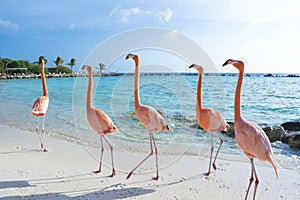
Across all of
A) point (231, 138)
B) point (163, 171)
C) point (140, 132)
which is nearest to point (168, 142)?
point (140, 132)

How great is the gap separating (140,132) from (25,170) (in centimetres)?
451

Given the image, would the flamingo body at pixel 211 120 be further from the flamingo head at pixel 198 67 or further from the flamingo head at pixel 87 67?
the flamingo head at pixel 87 67

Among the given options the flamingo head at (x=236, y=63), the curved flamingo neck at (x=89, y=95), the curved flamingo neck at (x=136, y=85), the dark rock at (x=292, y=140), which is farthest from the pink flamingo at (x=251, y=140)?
the dark rock at (x=292, y=140)

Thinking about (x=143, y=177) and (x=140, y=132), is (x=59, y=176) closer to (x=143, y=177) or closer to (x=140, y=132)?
(x=143, y=177)

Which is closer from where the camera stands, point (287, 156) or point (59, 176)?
point (59, 176)

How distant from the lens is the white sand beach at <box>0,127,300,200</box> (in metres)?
3.55

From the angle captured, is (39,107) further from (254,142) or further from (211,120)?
(254,142)

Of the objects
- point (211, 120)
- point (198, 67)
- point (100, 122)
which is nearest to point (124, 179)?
point (100, 122)

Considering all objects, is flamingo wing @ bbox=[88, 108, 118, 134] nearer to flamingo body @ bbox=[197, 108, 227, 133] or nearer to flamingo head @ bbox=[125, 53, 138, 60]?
flamingo head @ bbox=[125, 53, 138, 60]

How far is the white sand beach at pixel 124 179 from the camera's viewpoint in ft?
11.7

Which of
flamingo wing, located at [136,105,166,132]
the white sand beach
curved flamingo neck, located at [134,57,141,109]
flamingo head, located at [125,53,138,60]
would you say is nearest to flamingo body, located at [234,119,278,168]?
the white sand beach

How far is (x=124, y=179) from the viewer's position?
4.07 metres

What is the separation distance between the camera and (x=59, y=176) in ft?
13.3

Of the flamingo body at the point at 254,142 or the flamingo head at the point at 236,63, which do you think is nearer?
the flamingo body at the point at 254,142
